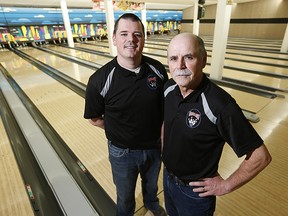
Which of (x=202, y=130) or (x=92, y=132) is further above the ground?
(x=202, y=130)

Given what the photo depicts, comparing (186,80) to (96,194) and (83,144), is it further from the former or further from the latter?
(83,144)

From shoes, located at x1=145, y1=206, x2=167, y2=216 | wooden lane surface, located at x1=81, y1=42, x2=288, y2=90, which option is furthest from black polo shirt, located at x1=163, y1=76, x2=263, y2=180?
wooden lane surface, located at x1=81, y1=42, x2=288, y2=90

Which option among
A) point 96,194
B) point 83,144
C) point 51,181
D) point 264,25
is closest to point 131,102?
point 96,194

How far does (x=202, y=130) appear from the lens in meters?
0.85

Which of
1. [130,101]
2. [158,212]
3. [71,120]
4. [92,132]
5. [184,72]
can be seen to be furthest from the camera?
[71,120]

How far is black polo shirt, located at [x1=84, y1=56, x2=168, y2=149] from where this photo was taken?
1.13m

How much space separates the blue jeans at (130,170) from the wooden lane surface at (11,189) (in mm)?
774

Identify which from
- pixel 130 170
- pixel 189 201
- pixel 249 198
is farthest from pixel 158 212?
pixel 249 198

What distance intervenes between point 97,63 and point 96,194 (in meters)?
5.26

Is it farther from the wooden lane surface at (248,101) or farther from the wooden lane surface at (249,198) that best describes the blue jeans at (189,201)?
the wooden lane surface at (248,101)

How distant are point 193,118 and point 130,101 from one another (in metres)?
0.41

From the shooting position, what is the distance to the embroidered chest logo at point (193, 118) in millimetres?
857

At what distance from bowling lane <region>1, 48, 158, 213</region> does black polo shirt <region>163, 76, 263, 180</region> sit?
2.81ft

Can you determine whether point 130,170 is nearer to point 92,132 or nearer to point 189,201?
point 189,201
